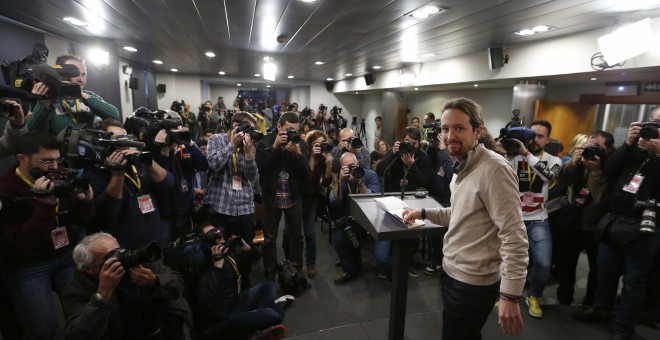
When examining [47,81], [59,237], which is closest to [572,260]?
[59,237]

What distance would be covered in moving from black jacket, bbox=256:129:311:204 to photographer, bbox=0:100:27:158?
5.09 feet

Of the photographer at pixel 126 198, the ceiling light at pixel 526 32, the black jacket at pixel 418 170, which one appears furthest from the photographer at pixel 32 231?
the ceiling light at pixel 526 32

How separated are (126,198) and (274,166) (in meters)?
1.14

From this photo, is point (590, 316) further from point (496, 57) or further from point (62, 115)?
point (62, 115)

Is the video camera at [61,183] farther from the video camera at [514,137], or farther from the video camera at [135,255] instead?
the video camera at [514,137]

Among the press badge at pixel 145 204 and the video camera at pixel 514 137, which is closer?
the press badge at pixel 145 204

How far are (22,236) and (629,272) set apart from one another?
3.62m

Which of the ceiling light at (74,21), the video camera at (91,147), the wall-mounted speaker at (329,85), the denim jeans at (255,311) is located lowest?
the denim jeans at (255,311)

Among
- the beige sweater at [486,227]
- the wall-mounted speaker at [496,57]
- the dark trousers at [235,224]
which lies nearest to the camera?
the beige sweater at [486,227]

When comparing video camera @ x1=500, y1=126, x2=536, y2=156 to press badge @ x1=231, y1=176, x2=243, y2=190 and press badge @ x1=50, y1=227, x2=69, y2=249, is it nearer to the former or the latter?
press badge @ x1=231, y1=176, x2=243, y2=190

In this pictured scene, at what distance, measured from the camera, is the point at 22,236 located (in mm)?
1590

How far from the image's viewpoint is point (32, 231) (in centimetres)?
159

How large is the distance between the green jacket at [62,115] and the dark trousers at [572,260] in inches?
153

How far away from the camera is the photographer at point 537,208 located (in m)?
2.43
